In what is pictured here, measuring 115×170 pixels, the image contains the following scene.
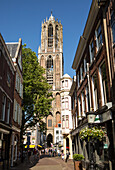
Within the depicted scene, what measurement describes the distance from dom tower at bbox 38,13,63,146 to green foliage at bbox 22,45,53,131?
44101mm

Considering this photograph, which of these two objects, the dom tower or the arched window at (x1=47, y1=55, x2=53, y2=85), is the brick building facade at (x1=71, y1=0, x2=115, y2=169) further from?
the arched window at (x1=47, y1=55, x2=53, y2=85)

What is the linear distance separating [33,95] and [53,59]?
173 feet

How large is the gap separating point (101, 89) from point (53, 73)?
64.6m

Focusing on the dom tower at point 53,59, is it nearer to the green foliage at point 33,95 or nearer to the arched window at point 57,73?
the arched window at point 57,73

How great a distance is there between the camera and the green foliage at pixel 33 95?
2600cm

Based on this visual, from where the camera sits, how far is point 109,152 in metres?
9.75

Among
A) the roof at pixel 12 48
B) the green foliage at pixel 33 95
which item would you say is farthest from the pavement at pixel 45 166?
the roof at pixel 12 48

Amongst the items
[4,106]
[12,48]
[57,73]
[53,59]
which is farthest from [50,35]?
[4,106]

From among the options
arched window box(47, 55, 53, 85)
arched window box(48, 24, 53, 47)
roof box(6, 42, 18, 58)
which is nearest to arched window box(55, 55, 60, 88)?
arched window box(47, 55, 53, 85)

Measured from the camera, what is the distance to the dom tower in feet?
236

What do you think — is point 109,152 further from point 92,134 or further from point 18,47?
point 18,47

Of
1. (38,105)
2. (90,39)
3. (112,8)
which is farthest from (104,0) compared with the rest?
(38,105)

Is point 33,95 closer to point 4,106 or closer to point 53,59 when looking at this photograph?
point 4,106

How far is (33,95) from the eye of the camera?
87.0 feet
